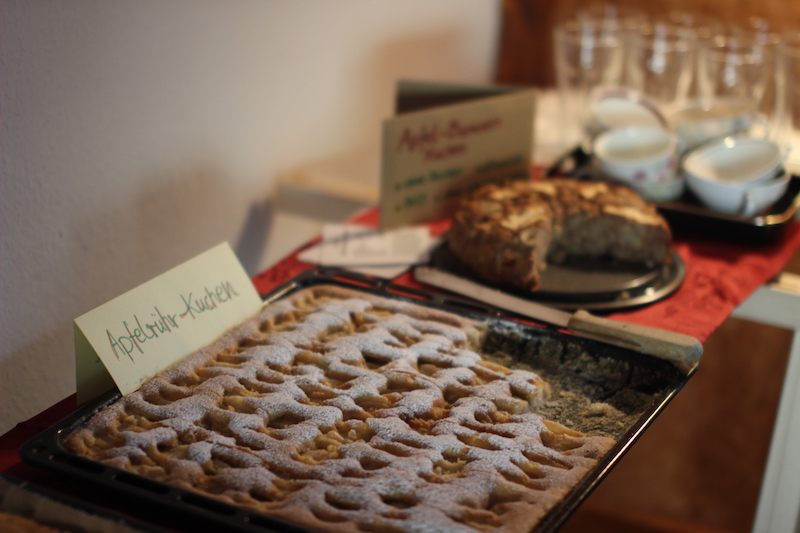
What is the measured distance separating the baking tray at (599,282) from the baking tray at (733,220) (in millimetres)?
119

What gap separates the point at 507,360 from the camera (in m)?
0.97

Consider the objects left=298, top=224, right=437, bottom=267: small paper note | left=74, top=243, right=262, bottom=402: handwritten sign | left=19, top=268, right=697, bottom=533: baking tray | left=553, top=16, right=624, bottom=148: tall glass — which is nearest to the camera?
left=19, top=268, right=697, bottom=533: baking tray

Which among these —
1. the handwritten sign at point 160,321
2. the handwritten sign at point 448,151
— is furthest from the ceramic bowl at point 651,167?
the handwritten sign at point 160,321

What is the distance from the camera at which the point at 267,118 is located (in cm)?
153

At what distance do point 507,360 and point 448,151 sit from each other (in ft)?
1.76

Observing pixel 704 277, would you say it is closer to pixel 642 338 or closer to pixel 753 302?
pixel 753 302

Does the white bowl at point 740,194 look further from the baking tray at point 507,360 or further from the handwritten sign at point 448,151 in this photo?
the baking tray at point 507,360

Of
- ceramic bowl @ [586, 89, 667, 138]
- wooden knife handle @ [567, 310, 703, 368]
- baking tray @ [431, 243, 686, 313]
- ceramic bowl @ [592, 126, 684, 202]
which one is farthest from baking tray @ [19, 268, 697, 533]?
ceramic bowl @ [586, 89, 667, 138]

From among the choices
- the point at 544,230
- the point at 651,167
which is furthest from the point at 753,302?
the point at 544,230

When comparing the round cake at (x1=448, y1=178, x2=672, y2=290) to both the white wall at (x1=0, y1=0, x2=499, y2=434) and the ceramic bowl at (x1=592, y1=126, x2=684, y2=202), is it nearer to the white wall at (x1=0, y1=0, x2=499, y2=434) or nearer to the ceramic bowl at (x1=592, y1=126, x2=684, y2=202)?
the ceramic bowl at (x1=592, y1=126, x2=684, y2=202)

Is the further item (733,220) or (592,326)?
(733,220)

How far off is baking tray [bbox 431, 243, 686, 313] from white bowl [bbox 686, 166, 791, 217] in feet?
0.53

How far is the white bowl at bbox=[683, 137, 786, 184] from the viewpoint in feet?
4.59

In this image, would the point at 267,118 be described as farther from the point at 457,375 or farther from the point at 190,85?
the point at 457,375
